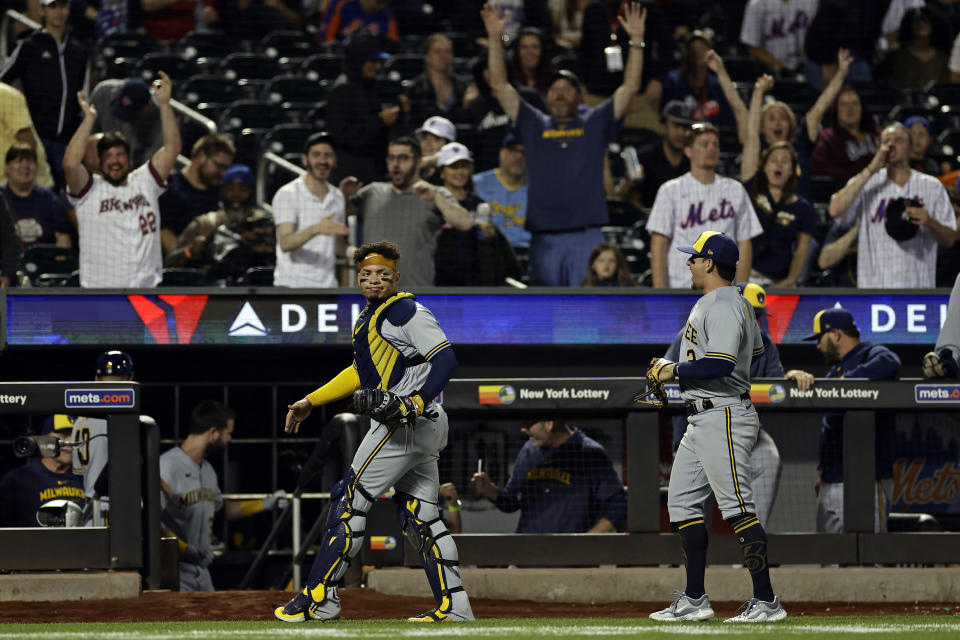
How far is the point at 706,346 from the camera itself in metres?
6.23

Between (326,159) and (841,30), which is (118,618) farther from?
(841,30)

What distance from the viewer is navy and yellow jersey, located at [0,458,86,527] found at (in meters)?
8.22

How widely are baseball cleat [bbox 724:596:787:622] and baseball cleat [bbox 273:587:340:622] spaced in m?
1.68

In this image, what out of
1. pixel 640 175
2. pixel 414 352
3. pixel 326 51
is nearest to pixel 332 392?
pixel 414 352

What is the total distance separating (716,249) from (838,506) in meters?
2.17

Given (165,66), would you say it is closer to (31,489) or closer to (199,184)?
(199,184)

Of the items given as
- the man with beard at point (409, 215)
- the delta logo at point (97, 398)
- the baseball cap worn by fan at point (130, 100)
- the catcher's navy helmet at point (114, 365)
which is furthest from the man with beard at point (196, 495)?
the baseball cap worn by fan at point (130, 100)

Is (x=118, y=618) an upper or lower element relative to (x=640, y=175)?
lower

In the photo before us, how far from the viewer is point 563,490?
776 centimetres

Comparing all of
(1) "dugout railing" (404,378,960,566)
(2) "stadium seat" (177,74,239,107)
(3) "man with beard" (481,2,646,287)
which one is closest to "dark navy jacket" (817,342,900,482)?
(1) "dugout railing" (404,378,960,566)

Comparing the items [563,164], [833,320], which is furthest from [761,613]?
[563,164]

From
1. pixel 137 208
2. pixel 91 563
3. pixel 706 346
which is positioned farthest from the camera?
pixel 137 208

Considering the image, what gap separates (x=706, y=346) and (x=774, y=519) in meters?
→ 2.07

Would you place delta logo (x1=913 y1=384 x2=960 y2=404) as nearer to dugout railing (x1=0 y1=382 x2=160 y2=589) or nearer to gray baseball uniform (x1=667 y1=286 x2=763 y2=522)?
gray baseball uniform (x1=667 y1=286 x2=763 y2=522)
